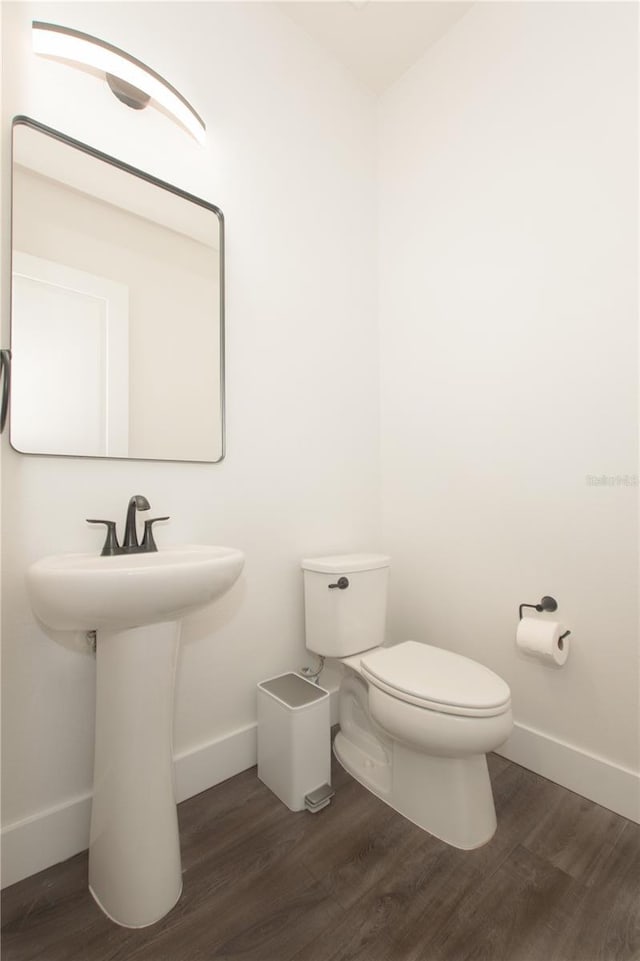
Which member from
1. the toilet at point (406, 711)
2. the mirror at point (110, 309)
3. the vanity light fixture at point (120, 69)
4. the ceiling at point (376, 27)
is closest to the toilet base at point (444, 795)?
the toilet at point (406, 711)

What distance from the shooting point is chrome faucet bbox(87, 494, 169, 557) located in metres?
1.18

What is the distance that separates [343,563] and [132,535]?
0.71m

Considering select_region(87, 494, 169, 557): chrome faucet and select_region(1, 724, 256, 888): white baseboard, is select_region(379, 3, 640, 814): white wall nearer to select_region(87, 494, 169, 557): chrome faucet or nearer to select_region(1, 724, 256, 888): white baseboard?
select_region(1, 724, 256, 888): white baseboard

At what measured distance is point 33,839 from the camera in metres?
1.10

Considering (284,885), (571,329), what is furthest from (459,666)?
(571,329)

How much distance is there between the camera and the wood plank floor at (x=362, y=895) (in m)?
0.94

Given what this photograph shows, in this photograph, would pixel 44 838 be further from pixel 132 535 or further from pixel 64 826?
pixel 132 535

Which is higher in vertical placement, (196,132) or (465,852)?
(196,132)

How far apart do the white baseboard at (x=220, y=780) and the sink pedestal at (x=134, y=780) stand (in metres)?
0.18

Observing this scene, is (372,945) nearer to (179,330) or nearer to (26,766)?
(26,766)

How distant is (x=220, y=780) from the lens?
1.45 meters

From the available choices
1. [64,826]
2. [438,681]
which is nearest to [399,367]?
[438,681]

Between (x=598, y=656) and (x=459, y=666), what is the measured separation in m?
0.44

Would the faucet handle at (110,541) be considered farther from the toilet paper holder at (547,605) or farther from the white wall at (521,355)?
the toilet paper holder at (547,605)
